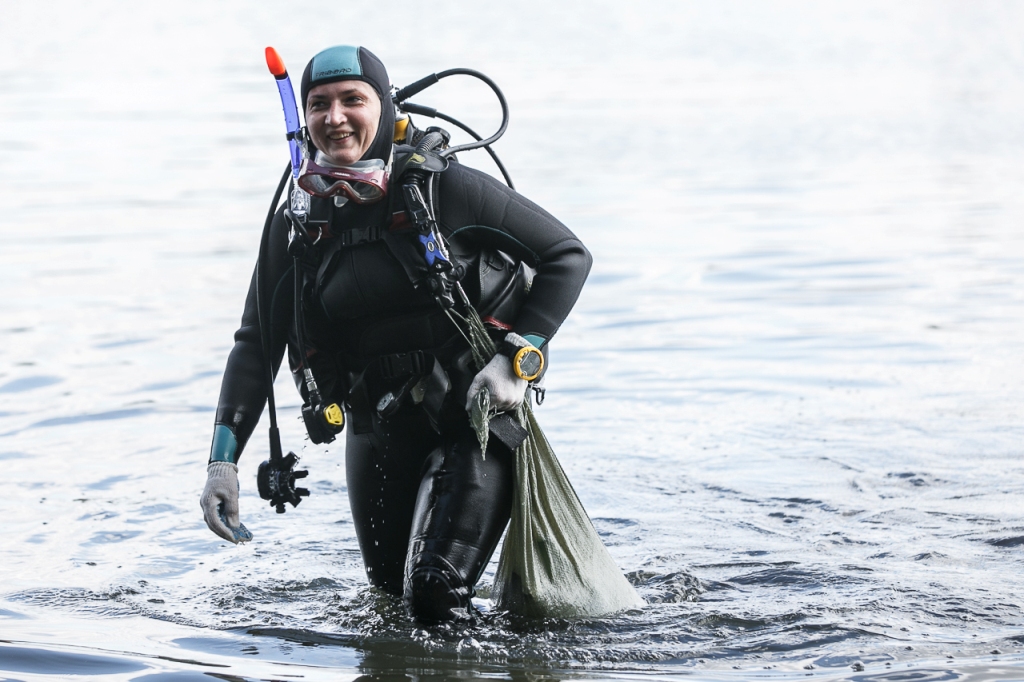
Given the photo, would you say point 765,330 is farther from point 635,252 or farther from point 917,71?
point 917,71

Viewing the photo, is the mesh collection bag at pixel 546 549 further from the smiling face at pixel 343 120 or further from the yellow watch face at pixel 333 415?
the smiling face at pixel 343 120

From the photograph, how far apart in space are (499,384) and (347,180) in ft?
2.30

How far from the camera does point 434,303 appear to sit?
12.2 ft

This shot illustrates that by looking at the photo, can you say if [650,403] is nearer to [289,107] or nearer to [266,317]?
[266,317]

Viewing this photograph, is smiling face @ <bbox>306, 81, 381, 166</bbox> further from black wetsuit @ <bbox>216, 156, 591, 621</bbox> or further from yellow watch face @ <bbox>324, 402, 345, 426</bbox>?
yellow watch face @ <bbox>324, 402, 345, 426</bbox>

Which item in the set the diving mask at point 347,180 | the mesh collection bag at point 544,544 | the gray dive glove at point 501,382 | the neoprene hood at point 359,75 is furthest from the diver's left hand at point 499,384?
the neoprene hood at point 359,75

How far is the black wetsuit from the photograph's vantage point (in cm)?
366

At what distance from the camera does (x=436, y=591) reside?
11.8ft

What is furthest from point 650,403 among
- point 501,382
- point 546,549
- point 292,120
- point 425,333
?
point 292,120

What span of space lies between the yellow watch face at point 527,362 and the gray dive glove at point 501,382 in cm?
2

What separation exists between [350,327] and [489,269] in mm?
439

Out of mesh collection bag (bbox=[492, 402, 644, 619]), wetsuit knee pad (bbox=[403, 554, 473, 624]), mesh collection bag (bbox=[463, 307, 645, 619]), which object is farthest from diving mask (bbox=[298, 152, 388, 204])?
wetsuit knee pad (bbox=[403, 554, 473, 624])

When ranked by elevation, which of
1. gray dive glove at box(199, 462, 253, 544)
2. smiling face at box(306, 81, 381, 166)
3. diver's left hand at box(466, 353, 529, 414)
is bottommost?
gray dive glove at box(199, 462, 253, 544)

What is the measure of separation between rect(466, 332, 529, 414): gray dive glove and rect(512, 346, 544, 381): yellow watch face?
2 centimetres
